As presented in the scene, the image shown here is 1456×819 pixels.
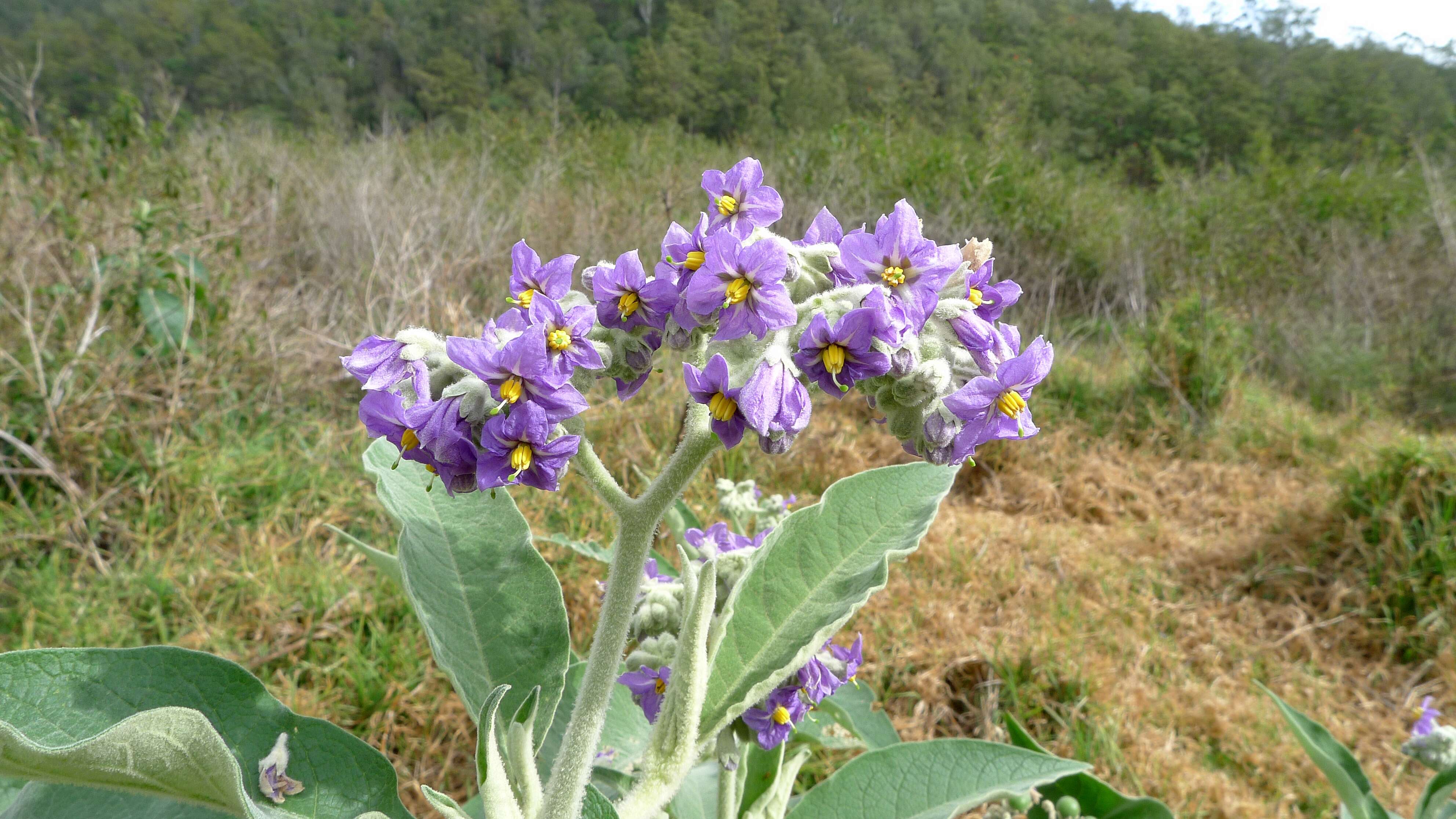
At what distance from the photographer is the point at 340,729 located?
1188 mm

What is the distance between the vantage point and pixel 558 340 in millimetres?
988

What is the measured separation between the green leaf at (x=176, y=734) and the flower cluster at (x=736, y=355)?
408 millimetres

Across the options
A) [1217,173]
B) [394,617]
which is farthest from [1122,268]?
[394,617]

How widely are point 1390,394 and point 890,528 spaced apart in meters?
11.5

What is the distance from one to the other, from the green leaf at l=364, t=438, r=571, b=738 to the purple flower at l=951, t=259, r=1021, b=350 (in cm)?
70

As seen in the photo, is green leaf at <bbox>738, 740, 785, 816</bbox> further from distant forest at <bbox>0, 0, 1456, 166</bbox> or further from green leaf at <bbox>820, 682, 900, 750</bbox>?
distant forest at <bbox>0, 0, 1456, 166</bbox>

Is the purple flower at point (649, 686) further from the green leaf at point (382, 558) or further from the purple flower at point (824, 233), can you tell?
the purple flower at point (824, 233)

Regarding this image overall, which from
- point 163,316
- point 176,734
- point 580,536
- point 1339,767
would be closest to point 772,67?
point 163,316

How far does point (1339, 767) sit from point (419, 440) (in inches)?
88.1

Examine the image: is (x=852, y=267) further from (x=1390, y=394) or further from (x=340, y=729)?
(x=1390, y=394)

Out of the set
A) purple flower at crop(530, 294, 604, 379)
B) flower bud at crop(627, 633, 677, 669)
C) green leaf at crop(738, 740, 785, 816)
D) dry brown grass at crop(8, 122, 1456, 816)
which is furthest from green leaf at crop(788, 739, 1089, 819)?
dry brown grass at crop(8, 122, 1456, 816)

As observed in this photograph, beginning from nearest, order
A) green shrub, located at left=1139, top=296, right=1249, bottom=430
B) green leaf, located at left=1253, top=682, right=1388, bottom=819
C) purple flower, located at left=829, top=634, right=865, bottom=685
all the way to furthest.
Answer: purple flower, located at left=829, top=634, right=865, bottom=685, green leaf, located at left=1253, top=682, right=1388, bottom=819, green shrub, located at left=1139, top=296, right=1249, bottom=430

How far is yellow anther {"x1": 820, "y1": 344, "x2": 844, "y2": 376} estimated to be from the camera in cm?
94

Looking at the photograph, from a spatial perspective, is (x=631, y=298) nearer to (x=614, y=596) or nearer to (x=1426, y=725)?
(x=614, y=596)
